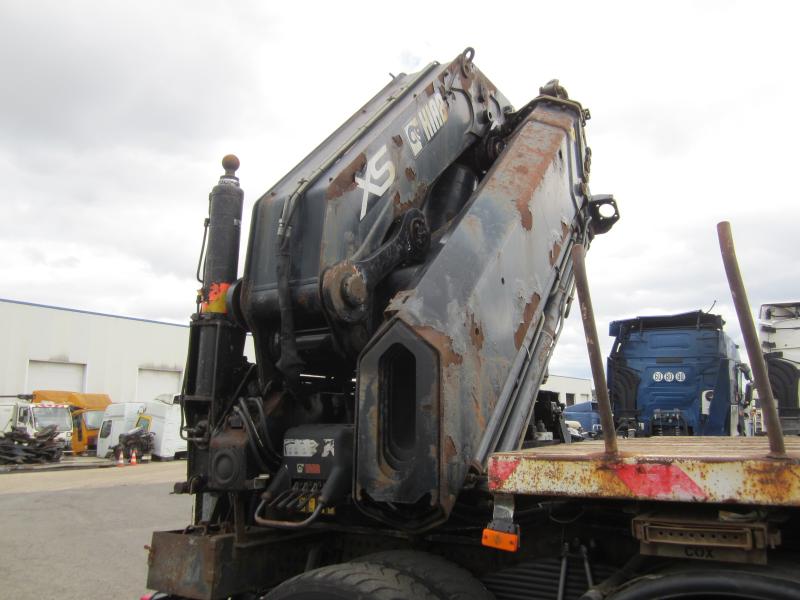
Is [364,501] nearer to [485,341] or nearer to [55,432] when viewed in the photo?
[485,341]

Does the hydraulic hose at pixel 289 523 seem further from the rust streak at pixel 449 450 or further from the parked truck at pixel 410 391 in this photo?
the rust streak at pixel 449 450

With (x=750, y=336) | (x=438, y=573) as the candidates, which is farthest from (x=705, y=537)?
(x=438, y=573)

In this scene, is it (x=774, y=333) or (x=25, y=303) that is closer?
(x=774, y=333)

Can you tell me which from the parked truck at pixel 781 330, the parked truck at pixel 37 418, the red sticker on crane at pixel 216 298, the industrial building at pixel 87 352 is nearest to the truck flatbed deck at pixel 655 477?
the red sticker on crane at pixel 216 298

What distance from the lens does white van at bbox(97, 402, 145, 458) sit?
24.2 m

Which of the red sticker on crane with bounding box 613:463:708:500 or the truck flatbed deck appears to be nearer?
the truck flatbed deck

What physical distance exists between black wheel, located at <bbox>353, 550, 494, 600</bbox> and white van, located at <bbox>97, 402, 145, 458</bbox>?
77.0ft

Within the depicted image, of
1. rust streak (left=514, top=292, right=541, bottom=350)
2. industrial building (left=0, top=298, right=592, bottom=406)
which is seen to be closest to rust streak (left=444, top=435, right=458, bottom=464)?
rust streak (left=514, top=292, right=541, bottom=350)

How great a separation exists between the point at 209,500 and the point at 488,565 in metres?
1.54

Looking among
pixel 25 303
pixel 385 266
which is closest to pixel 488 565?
pixel 385 266

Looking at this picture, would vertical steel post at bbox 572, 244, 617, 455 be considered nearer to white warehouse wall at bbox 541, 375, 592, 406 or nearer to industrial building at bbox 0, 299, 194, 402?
industrial building at bbox 0, 299, 194, 402

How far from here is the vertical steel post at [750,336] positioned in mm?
1732

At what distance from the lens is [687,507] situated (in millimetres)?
2006

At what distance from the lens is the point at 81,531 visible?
9719 millimetres
